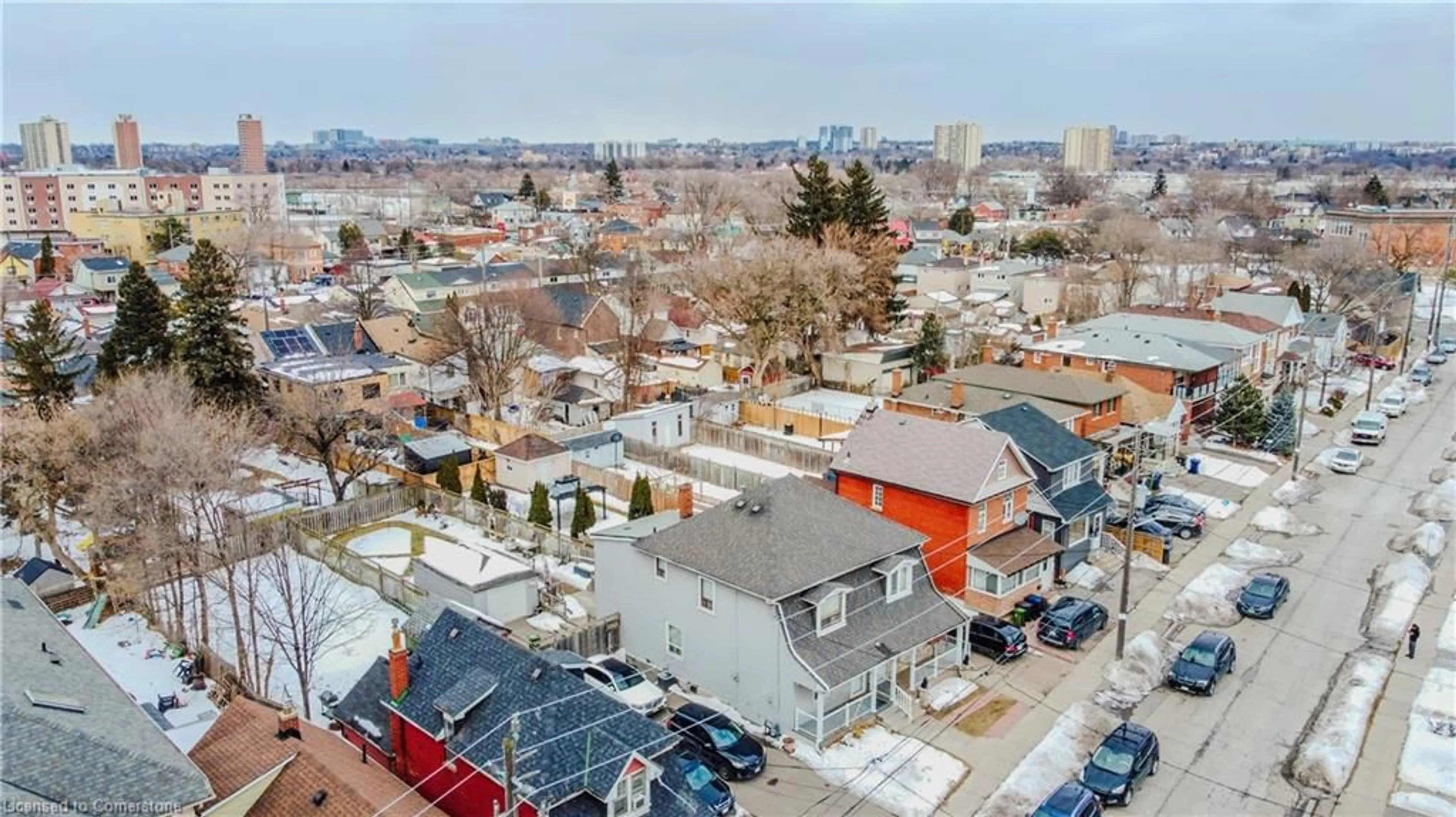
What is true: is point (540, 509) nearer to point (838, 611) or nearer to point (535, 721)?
point (838, 611)

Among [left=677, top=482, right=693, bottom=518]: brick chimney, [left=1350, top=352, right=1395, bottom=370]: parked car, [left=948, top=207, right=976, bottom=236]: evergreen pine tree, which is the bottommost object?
[left=1350, top=352, right=1395, bottom=370]: parked car

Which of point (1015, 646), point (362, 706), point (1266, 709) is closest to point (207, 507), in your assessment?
point (362, 706)

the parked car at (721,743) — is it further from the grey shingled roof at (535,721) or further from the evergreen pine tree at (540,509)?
the evergreen pine tree at (540,509)

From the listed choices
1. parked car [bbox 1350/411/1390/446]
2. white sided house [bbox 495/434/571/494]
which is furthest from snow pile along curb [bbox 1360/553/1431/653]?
white sided house [bbox 495/434/571/494]

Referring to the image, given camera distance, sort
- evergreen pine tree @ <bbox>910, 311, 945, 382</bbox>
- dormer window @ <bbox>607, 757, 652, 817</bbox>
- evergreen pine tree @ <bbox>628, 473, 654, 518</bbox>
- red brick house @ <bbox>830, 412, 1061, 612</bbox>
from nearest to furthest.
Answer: dormer window @ <bbox>607, 757, 652, 817</bbox>
red brick house @ <bbox>830, 412, 1061, 612</bbox>
evergreen pine tree @ <bbox>628, 473, 654, 518</bbox>
evergreen pine tree @ <bbox>910, 311, 945, 382</bbox>

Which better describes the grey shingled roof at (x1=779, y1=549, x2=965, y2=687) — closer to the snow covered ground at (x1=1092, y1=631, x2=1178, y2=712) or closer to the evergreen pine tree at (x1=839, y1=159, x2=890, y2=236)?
the snow covered ground at (x1=1092, y1=631, x2=1178, y2=712)

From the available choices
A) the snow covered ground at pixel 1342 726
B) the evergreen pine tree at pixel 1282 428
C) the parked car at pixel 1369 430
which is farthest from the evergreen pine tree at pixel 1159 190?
the snow covered ground at pixel 1342 726
